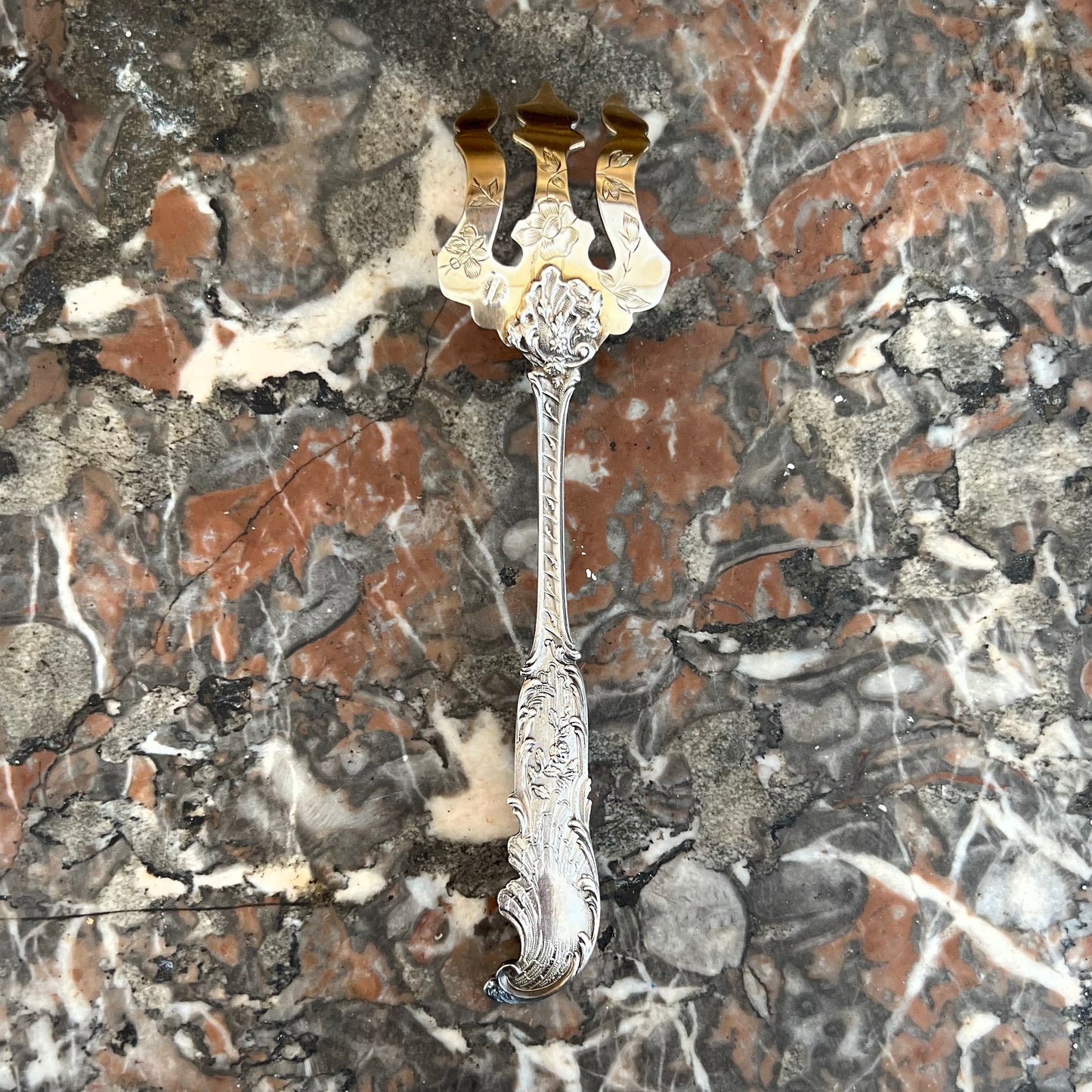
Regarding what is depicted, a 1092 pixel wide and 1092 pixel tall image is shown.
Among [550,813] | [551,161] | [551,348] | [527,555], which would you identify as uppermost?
[551,161]

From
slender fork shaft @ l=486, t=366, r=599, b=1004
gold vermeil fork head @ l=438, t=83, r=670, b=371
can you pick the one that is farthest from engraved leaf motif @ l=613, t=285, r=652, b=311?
slender fork shaft @ l=486, t=366, r=599, b=1004

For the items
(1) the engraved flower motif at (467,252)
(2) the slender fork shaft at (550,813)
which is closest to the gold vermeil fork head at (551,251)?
(1) the engraved flower motif at (467,252)

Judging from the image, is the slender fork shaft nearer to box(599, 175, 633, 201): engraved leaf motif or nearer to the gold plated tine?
the gold plated tine

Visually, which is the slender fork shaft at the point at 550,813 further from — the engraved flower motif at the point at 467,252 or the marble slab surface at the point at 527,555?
the engraved flower motif at the point at 467,252

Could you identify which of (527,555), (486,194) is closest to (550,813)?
(527,555)

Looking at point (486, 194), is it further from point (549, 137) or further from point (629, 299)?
point (629, 299)

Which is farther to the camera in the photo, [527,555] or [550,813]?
[527,555]

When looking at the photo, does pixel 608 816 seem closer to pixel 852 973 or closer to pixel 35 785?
pixel 852 973
